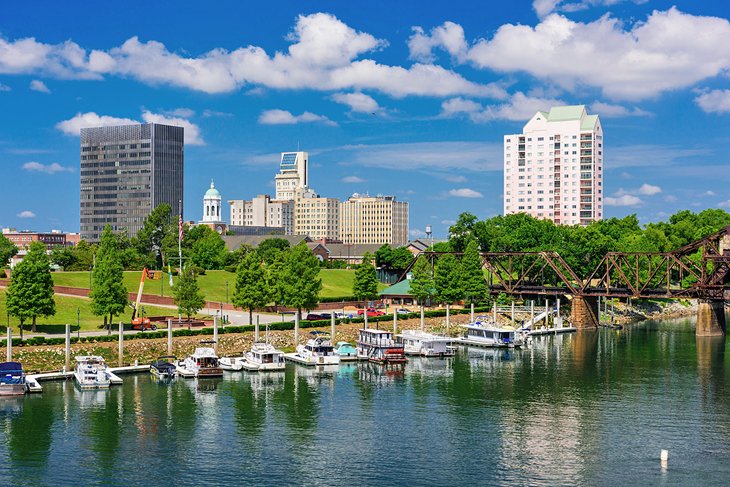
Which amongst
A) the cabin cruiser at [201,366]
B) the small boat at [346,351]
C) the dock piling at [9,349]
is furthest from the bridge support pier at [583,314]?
the dock piling at [9,349]

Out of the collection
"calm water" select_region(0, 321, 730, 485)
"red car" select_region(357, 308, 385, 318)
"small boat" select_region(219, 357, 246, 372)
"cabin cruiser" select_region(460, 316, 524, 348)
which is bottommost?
"calm water" select_region(0, 321, 730, 485)

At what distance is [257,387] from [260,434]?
20564 mm

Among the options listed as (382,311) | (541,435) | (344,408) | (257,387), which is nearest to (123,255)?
(382,311)

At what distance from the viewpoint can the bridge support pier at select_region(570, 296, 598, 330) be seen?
153 m

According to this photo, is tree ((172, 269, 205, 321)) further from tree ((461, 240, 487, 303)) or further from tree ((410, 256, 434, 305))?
tree ((461, 240, 487, 303))

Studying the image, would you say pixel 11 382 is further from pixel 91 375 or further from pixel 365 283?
pixel 365 283

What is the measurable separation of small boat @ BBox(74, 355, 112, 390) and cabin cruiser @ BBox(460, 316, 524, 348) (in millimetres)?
57352

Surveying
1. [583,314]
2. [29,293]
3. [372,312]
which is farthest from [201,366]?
[583,314]

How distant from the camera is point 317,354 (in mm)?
102250

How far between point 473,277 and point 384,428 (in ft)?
290

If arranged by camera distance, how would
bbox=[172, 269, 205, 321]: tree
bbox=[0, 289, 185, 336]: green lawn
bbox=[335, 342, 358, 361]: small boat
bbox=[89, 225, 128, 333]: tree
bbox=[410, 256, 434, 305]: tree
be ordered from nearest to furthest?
bbox=[335, 342, 358, 361]: small boat
bbox=[0, 289, 185, 336]: green lawn
bbox=[89, 225, 128, 333]: tree
bbox=[172, 269, 205, 321]: tree
bbox=[410, 256, 434, 305]: tree

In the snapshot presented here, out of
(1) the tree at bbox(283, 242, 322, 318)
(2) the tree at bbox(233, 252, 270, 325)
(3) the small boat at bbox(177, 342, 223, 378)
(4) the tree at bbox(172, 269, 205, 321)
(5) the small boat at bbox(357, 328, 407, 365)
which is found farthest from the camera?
(1) the tree at bbox(283, 242, 322, 318)

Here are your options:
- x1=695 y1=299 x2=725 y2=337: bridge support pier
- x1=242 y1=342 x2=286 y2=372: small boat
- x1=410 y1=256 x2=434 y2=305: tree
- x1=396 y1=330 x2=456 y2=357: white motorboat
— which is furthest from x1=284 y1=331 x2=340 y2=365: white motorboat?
x1=695 y1=299 x2=725 y2=337: bridge support pier

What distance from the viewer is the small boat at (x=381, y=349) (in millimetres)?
104875
